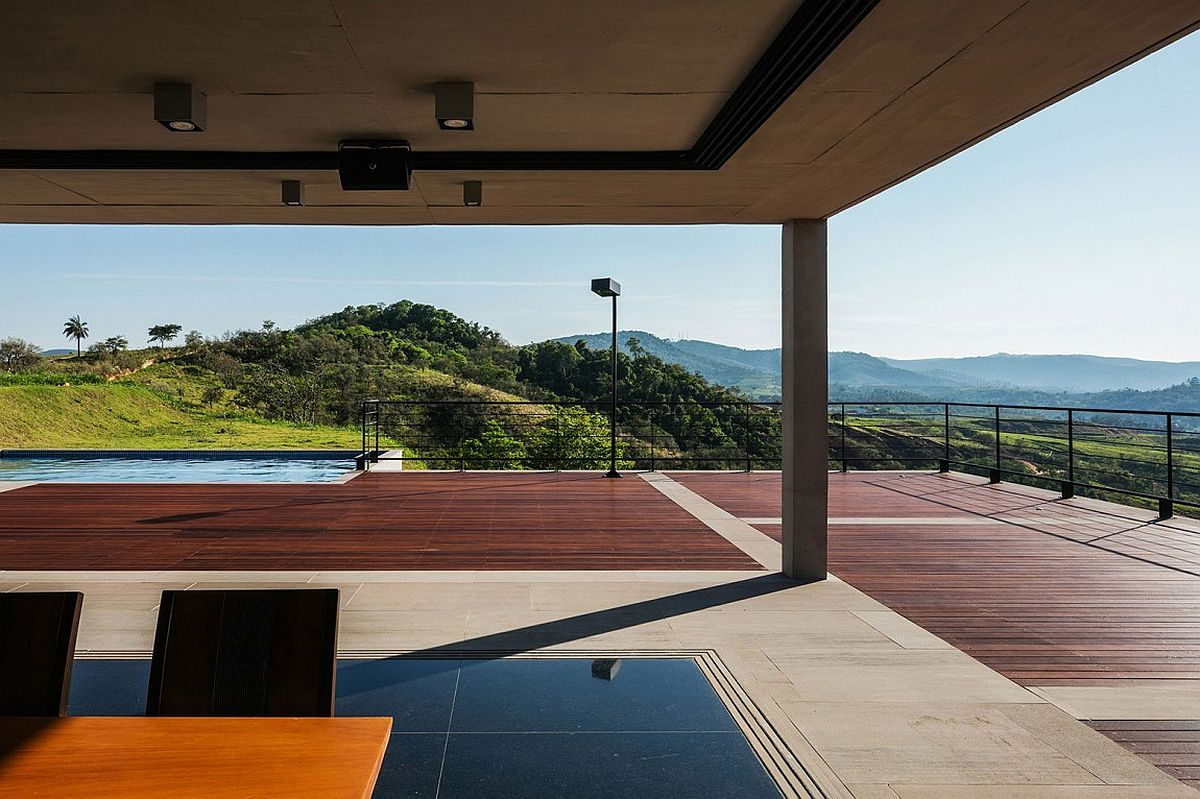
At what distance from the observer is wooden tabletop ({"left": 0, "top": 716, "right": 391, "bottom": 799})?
4.34 feet

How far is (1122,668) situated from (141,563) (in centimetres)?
554

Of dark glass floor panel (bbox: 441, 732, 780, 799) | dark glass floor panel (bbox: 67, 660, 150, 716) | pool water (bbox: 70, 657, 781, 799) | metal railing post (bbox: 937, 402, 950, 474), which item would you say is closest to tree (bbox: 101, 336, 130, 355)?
metal railing post (bbox: 937, 402, 950, 474)

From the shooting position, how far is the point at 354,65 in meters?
2.80

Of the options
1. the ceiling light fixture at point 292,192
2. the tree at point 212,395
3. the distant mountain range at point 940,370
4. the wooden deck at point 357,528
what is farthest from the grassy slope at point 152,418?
the ceiling light fixture at point 292,192

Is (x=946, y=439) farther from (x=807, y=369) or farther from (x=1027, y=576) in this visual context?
(x=807, y=369)

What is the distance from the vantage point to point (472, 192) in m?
4.36

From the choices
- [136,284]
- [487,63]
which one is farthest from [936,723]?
[136,284]

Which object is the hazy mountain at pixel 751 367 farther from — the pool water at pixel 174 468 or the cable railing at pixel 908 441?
the pool water at pixel 174 468

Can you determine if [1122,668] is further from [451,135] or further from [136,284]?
[136,284]

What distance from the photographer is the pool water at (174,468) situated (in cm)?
1099

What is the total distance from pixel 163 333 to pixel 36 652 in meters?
29.2

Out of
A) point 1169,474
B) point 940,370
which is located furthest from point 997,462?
point 940,370

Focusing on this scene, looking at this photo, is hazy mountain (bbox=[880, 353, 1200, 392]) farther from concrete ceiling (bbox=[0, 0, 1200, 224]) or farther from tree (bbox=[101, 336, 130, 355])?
concrete ceiling (bbox=[0, 0, 1200, 224])

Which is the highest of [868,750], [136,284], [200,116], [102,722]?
[136,284]
